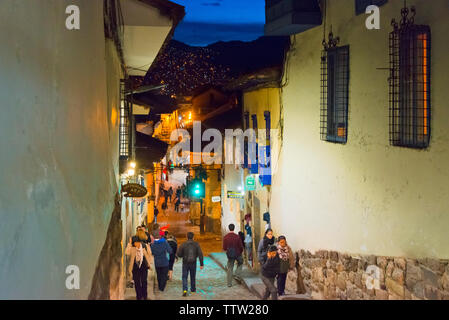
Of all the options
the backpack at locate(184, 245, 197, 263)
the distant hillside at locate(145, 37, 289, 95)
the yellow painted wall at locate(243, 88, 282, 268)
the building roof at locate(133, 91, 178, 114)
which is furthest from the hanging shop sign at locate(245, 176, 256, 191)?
the distant hillside at locate(145, 37, 289, 95)

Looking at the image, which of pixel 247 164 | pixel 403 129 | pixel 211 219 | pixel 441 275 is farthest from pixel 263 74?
pixel 211 219

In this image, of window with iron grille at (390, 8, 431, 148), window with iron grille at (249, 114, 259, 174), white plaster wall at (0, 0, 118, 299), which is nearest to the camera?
white plaster wall at (0, 0, 118, 299)

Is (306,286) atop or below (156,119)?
below

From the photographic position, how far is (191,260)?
13.7 metres

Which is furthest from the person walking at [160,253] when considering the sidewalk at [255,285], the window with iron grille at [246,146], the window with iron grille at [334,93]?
the window with iron grille at [246,146]

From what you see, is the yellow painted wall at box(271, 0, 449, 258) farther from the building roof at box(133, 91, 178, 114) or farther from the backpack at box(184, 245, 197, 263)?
the building roof at box(133, 91, 178, 114)

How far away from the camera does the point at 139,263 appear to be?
11742 mm

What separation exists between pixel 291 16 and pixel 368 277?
21.5ft

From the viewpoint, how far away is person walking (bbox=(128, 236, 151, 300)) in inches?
454

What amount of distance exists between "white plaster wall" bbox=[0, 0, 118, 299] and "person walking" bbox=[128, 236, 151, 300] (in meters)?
4.07

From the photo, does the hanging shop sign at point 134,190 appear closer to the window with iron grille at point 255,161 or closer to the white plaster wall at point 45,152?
the window with iron grille at point 255,161

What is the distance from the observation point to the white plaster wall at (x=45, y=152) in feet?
12.2
